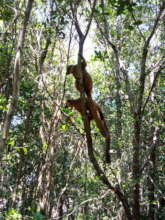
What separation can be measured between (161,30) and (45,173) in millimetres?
4625

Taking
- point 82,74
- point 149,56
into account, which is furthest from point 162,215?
point 82,74

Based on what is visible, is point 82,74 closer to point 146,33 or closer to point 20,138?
point 20,138

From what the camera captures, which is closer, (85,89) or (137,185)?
(85,89)

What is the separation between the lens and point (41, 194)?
5.41 m

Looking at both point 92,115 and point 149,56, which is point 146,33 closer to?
point 149,56

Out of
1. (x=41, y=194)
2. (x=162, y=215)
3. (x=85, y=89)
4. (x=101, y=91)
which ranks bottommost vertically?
(x=162, y=215)

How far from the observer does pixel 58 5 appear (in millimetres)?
4754

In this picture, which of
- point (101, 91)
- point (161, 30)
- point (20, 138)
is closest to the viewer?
point (20, 138)

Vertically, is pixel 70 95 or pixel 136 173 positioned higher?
pixel 70 95

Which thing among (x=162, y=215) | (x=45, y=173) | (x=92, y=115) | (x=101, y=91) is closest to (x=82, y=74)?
(x=92, y=115)

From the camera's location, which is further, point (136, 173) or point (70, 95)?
point (70, 95)

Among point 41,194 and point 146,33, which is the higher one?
point 146,33

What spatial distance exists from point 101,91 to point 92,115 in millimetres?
5908

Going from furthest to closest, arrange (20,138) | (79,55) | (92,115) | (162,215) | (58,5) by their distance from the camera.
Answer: (162,215)
(20,138)
(58,5)
(92,115)
(79,55)
